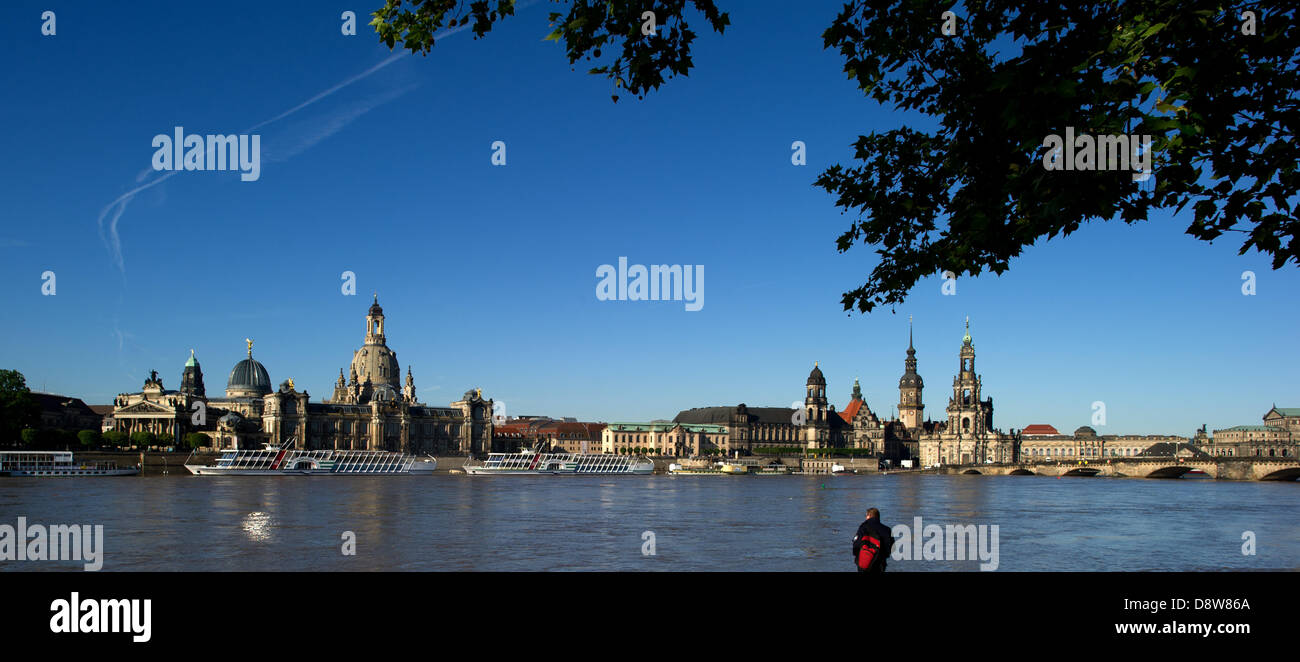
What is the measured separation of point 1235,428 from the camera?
624ft

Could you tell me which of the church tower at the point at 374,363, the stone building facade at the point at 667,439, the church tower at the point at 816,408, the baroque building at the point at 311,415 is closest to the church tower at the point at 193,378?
the baroque building at the point at 311,415

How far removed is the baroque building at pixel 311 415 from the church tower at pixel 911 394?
8160cm

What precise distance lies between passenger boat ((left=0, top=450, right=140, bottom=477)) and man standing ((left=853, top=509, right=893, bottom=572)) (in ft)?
274

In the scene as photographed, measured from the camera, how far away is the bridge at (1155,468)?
107m

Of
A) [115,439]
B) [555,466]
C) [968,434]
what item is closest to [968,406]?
[968,434]

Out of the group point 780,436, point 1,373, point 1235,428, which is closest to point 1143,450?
point 1235,428

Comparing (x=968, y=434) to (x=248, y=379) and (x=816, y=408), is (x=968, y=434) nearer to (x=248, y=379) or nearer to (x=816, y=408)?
(x=816, y=408)

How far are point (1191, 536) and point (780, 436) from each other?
152421mm

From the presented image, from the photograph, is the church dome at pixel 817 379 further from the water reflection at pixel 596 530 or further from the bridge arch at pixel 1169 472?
the water reflection at pixel 596 530

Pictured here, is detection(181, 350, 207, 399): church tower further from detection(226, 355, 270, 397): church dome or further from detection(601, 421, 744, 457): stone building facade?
detection(601, 421, 744, 457): stone building facade

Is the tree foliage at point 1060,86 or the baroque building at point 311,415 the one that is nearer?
the tree foliage at point 1060,86

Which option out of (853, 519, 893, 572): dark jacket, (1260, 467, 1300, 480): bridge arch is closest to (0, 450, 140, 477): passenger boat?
(853, 519, 893, 572): dark jacket
